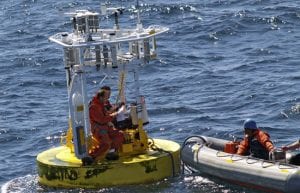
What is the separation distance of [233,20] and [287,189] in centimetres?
2486

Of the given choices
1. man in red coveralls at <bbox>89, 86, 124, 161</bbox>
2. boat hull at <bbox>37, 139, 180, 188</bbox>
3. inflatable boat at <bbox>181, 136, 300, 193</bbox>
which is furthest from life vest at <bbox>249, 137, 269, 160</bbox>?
man in red coveralls at <bbox>89, 86, 124, 161</bbox>

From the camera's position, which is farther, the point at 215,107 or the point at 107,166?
the point at 215,107

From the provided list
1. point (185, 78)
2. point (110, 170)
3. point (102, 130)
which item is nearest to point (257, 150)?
point (110, 170)

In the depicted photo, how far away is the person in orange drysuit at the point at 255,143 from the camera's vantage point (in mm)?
22484

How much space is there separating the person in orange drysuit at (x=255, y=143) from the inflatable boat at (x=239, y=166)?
0.32 metres

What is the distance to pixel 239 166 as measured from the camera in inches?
869

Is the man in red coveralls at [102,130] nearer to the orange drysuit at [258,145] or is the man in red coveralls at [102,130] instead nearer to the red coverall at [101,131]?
the red coverall at [101,131]

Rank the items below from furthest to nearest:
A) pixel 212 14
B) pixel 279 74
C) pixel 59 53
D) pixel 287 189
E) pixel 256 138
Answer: pixel 212 14 → pixel 59 53 → pixel 279 74 → pixel 256 138 → pixel 287 189

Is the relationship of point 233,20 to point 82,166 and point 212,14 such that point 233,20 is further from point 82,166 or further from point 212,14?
point 82,166

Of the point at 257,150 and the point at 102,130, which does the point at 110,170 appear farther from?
the point at 257,150

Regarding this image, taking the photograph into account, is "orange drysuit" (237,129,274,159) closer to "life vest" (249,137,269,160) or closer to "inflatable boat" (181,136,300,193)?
"life vest" (249,137,269,160)

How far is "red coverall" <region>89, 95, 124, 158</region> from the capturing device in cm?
2308

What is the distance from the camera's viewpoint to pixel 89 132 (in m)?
23.2

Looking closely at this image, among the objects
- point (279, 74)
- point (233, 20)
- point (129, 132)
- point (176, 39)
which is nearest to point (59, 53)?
point (176, 39)
